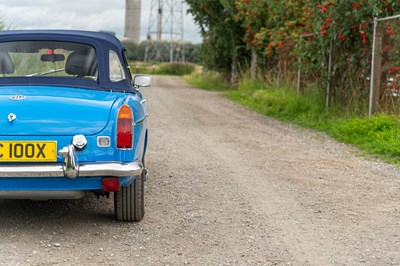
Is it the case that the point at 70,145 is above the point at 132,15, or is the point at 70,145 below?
below

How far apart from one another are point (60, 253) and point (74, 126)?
0.92 m

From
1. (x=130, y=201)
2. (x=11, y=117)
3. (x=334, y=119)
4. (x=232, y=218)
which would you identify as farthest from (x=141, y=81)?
(x=334, y=119)

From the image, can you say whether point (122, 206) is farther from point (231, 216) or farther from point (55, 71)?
point (55, 71)

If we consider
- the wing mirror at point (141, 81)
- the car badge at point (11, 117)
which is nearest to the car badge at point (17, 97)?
the car badge at point (11, 117)

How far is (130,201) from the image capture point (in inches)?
230

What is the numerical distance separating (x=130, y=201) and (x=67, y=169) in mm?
782

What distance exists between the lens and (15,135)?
5.29m

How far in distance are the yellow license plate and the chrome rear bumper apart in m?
0.05

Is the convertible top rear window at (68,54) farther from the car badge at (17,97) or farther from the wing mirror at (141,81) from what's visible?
the car badge at (17,97)

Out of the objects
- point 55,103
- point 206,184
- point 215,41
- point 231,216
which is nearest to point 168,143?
point 206,184

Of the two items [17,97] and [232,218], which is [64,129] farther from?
[232,218]

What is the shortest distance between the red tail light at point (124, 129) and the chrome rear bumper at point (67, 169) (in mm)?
183

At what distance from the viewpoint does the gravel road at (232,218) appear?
504 centimetres

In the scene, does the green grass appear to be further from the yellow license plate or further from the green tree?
the green tree
